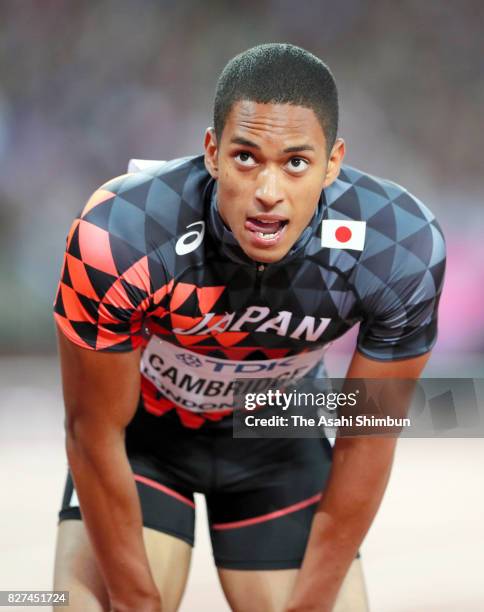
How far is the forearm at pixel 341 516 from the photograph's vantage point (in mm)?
2682

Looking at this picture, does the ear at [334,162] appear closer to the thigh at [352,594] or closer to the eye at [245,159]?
the eye at [245,159]

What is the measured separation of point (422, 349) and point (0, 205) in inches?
194

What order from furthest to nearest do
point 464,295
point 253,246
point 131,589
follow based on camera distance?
point 464,295
point 131,589
point 253,246

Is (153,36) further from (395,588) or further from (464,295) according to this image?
(395,588)

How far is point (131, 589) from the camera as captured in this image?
264cm

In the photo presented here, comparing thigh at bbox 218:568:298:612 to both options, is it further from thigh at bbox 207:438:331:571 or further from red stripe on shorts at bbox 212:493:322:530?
red stripe on shorts at bbox 212:493:322:530

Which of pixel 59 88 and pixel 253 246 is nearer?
pixel 253 246

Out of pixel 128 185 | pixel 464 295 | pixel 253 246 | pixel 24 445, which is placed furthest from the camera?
pixel 464 295

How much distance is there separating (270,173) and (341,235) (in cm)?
35

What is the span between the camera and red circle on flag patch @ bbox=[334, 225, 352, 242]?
2443 mm

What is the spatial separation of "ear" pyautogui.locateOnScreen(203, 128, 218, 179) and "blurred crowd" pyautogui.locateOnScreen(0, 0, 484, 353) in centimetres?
465

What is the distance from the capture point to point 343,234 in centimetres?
245

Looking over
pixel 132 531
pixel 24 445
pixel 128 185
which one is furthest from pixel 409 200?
pixel 24 445

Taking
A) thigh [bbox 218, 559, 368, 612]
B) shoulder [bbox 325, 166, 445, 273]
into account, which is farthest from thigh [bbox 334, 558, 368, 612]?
shoulder [bbox 325, 166, 445, 273]
